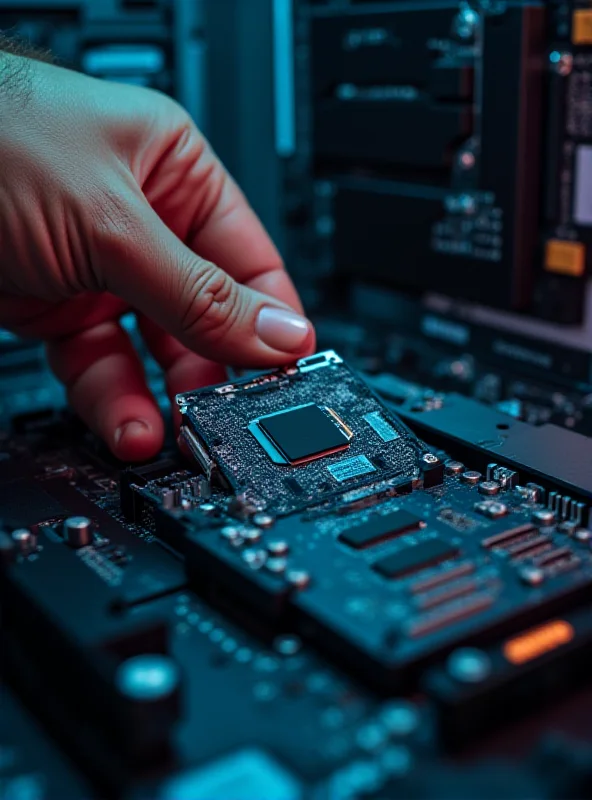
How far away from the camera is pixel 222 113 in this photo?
11.3 feet

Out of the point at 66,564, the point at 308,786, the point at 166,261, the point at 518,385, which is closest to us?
the point at 308,786

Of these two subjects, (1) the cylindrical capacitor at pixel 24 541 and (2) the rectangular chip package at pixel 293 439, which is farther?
(2) the rectangular chip package at pixel 293 439

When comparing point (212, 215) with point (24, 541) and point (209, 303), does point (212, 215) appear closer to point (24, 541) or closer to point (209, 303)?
point (209, 303)

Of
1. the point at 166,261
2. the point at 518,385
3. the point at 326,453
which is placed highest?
the point at 166,261

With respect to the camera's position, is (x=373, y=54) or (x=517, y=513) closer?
(x=517, y=513)

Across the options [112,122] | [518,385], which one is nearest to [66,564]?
[112,122]

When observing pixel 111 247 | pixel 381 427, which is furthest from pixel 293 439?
pixel 111 247

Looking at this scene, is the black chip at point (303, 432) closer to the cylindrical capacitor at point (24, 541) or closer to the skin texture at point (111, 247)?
the skin texture at point (111, 247)

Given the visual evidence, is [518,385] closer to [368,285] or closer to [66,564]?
[368,285]

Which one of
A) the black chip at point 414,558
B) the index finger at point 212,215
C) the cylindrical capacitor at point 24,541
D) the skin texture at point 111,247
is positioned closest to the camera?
the black chip at point 414,558

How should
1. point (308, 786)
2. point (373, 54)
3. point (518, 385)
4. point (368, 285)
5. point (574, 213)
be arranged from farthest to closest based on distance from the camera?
point (368, 285) < point (373, 54) < point (518, 385) < point (574, 213) < point (308, 786)

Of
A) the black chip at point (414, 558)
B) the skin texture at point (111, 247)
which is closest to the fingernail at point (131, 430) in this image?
the skin texture at point (111, 247)

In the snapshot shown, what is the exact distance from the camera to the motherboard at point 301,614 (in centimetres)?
115

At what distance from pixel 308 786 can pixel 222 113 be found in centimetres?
279
